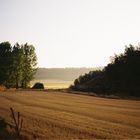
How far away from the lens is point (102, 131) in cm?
2045

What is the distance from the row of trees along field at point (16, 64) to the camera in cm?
7969

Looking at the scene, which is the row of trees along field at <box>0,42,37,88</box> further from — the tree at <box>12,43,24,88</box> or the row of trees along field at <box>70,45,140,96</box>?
the row of trees along field at <box>70,45,140,96</box>

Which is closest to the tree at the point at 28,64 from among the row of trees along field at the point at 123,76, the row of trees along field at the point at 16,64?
the row of trees along field at the point at 16,64

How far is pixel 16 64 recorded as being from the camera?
8075 cm

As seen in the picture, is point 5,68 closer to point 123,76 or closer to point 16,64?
point 16,64

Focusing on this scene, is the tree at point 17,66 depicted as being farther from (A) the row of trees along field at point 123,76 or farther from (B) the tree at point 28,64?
(A) the row of trees along field at point 123,76

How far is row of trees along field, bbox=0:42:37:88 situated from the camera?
79.7 m

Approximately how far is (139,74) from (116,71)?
554cm

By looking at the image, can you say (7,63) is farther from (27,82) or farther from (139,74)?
(139,74)

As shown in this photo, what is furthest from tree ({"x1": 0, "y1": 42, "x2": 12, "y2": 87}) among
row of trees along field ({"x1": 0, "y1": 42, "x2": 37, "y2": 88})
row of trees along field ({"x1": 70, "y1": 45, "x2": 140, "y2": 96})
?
row of trees along field ({"x1": 70, "y1": 45, "x2": 140, "y2": 96})

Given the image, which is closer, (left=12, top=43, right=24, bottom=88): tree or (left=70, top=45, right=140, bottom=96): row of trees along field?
(left=70, top=45, right=140, bottom=96): row of trees along field

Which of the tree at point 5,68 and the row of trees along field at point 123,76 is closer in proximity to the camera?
the row of trees along field at point 123,76

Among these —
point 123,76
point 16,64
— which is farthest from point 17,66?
point 123,76

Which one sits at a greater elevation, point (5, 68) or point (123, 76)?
point (5, 68)
